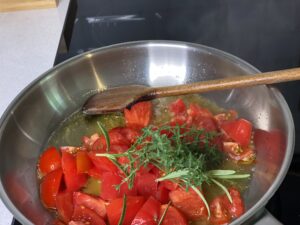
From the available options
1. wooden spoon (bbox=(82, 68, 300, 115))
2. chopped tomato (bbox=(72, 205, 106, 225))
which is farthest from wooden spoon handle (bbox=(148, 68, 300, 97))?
chopped tomato (bbox=(72, 205, 106, 225))

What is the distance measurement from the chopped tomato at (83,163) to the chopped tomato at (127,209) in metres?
0.13

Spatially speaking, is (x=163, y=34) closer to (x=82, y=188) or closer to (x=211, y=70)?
(x=211, y=70)

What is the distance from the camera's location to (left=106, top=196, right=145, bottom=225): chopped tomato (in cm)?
86

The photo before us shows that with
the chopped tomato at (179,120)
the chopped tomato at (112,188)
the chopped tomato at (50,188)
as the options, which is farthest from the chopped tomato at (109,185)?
the chopped tomato at (179,120)

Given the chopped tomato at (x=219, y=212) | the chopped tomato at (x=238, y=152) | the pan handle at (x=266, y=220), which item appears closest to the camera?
the pan handle at (x=266, y=220)

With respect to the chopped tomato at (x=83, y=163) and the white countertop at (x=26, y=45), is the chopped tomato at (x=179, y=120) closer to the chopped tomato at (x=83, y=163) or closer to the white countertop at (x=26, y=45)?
the chopped tomato at (x=83, y=163)

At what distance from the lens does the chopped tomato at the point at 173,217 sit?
85 centimetres

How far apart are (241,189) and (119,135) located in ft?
1.00

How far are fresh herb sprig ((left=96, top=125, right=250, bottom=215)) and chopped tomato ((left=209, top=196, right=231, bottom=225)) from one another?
2 centimetres

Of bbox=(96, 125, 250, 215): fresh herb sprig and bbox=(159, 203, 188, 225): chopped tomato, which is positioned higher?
bbox=(96, 125, 250, 215): fresh herb sprig

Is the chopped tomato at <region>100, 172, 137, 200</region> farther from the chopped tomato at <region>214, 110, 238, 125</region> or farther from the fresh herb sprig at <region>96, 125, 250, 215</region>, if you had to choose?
the chopped tomato at <region>214, 110, 238, 125</region>

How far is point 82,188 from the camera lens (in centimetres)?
96

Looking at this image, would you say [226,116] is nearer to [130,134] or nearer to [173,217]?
[130,134]

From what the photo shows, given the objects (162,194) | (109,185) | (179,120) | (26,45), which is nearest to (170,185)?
(162,194)
